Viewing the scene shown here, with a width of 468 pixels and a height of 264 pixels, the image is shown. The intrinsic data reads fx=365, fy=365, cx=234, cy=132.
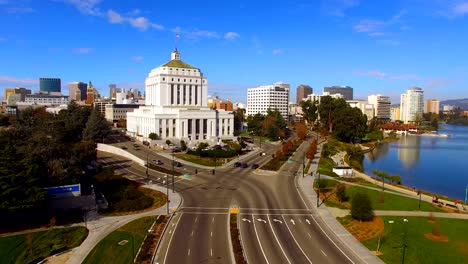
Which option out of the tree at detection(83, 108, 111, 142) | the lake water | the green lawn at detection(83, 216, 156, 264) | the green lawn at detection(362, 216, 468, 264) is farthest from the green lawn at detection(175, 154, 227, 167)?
the green lawn at detection(362, 216, 468, 264)

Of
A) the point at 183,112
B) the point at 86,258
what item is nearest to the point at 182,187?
the point at 86,258

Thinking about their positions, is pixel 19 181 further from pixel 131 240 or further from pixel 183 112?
pixel 183 112

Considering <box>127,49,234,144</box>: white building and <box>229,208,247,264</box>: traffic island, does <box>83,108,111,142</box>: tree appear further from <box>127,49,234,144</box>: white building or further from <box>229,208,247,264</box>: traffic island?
<box>229,208,247,264</box>: traffic island

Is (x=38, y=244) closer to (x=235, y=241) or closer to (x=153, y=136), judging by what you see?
(x=235, y=241)

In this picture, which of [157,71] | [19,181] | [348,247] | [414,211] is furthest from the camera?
[157,71]

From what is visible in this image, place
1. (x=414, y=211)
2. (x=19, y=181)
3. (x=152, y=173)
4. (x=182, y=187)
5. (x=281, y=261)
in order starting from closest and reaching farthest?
(x=281, y=261)
(x=19, y=181)
(x=414, y=211)
(x=182, y=187)
(x=152, y=173)

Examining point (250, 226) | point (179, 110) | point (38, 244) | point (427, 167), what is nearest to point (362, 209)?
point (250, 226)

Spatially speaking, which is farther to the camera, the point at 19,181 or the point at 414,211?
the point at 414,211
